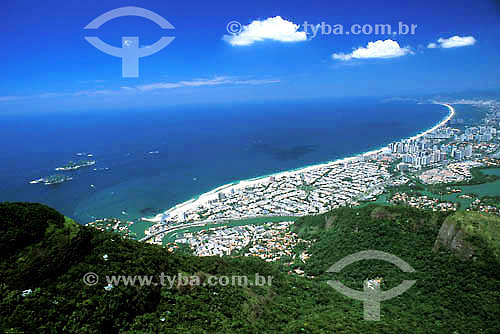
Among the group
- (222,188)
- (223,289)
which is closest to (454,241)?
(223,289)

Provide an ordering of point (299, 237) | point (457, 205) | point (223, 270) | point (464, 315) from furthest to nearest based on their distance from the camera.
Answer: point (457, 205) → point (299, 237) → point (223, 270) → point (464, 315)

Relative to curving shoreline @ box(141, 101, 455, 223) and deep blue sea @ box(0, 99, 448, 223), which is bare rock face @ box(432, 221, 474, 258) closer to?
curving shoreline @ box(141, 101, 455, 223)

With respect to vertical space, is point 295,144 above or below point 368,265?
above

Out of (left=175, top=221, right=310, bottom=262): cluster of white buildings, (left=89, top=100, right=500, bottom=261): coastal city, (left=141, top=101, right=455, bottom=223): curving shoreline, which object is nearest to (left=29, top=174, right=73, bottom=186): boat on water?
(left=89, top=100, right=500, bottom=261): coastal city

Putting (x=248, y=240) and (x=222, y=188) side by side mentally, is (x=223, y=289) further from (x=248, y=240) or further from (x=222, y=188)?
(x=222, y=188)

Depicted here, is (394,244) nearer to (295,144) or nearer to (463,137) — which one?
(295,144)

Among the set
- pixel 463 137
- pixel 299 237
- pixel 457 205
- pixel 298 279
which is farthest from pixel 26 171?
pixel 463 137
